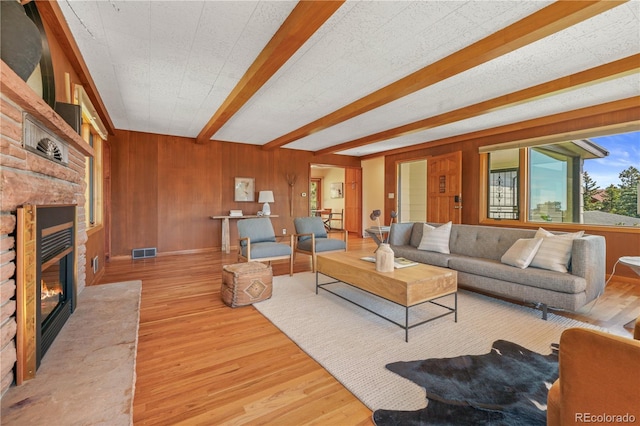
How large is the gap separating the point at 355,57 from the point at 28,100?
2.35 meters

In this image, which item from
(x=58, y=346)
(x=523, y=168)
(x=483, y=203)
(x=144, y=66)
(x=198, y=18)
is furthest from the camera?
(x=483, y=203)

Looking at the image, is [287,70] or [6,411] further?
[287,70]

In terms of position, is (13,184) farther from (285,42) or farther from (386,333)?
(386,333)

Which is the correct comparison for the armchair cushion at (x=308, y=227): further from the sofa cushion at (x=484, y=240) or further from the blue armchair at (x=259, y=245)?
the sofa cushion at (x=484, y=240)

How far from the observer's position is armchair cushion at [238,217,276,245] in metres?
4.25

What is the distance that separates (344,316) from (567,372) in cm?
198

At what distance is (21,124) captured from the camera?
1375mm

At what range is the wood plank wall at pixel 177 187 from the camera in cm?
554

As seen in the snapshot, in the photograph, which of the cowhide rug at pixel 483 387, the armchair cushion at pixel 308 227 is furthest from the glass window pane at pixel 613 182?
the armchair cushion at pixel 308 227

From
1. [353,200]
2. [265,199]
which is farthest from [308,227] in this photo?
[353,200]

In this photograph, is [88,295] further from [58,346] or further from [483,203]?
[483,203]

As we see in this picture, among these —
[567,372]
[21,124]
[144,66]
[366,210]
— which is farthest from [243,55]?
[366,210]

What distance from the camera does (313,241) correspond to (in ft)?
13.9

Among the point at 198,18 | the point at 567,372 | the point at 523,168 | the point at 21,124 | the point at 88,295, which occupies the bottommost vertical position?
the point at 88,295
